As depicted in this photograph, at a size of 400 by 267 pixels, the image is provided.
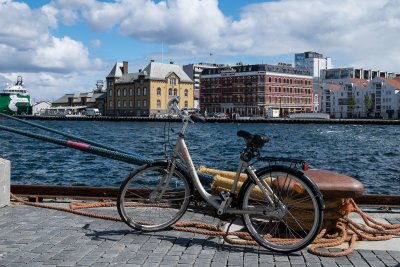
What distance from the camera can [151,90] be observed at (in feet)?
335

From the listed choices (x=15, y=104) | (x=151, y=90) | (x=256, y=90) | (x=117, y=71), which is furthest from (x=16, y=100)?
→ (x=256, y=90)

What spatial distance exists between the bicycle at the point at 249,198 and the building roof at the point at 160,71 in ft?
323

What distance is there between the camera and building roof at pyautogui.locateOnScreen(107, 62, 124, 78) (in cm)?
11495

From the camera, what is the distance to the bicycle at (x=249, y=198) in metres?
4.30

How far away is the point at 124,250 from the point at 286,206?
5.40ft

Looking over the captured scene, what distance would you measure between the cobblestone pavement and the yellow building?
95396 millimetres

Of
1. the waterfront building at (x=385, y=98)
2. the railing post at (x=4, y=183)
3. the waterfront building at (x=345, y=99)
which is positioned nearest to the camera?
the railing post at (x=4, y=183)

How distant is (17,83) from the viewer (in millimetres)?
128625

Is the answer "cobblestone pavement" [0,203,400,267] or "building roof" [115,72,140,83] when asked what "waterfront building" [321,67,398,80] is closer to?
"building roof" [115,72,140,83]

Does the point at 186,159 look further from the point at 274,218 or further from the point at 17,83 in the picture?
the point at 17,83

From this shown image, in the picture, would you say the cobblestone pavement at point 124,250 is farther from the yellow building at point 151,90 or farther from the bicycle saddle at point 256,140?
the yellow building at point 151,90

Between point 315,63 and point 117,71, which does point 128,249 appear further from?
point 315,63

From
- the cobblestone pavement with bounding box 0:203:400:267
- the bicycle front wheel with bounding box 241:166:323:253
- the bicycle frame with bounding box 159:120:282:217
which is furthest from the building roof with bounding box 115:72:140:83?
the bicycle front wheel with bounding box 241:166:323:253

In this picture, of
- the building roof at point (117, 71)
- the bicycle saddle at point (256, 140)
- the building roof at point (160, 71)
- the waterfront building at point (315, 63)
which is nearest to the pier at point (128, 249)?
the bicycle saddle at point (256, 140)
